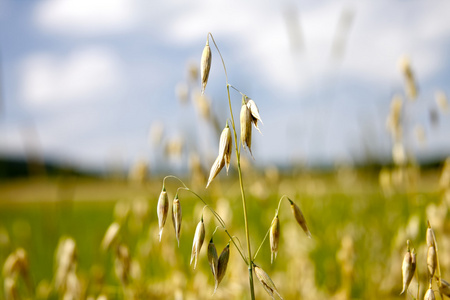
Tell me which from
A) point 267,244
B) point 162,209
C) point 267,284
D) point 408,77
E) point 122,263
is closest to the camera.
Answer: point 267,284

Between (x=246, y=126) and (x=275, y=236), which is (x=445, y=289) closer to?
(x=275, y=236)

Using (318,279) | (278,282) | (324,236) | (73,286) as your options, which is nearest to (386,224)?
(324,236)

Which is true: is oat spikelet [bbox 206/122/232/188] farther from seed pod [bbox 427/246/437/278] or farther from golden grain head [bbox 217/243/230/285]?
seed pod [bbox 427/246/437/278]

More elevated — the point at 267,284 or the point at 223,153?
the point at 223,153

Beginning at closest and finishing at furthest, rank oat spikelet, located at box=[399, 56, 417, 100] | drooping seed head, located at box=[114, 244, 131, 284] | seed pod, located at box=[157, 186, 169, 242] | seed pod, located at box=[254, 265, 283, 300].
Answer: seed pod, located at box=[254, 265, 283, 300]
seed pod, located at box=[157, 186, 169, 242]
drooping seed head, located at box=[114, 244, 131, 284]
oat spikelet, located at box=[399, 56, 417, 100]

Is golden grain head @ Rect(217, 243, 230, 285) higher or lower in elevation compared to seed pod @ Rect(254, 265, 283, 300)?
higher

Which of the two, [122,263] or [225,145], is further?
[122,263]

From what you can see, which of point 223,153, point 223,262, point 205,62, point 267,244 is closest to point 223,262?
point 223,262

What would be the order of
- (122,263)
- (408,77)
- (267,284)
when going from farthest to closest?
(408,77) < (122,263) < (267,284)

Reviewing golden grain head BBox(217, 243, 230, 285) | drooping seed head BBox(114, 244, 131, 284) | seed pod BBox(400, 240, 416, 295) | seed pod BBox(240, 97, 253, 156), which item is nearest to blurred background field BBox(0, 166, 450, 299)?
drooping seed head BBox(114, 244, 131, 284)

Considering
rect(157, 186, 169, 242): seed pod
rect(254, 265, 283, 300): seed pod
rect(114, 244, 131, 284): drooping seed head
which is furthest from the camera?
rect(114, 244, 131, 284): drooping seed head

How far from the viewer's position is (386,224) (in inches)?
122

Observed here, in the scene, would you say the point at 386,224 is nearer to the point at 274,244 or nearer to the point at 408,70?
the point at 408,70

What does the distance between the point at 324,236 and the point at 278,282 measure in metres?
0.75
